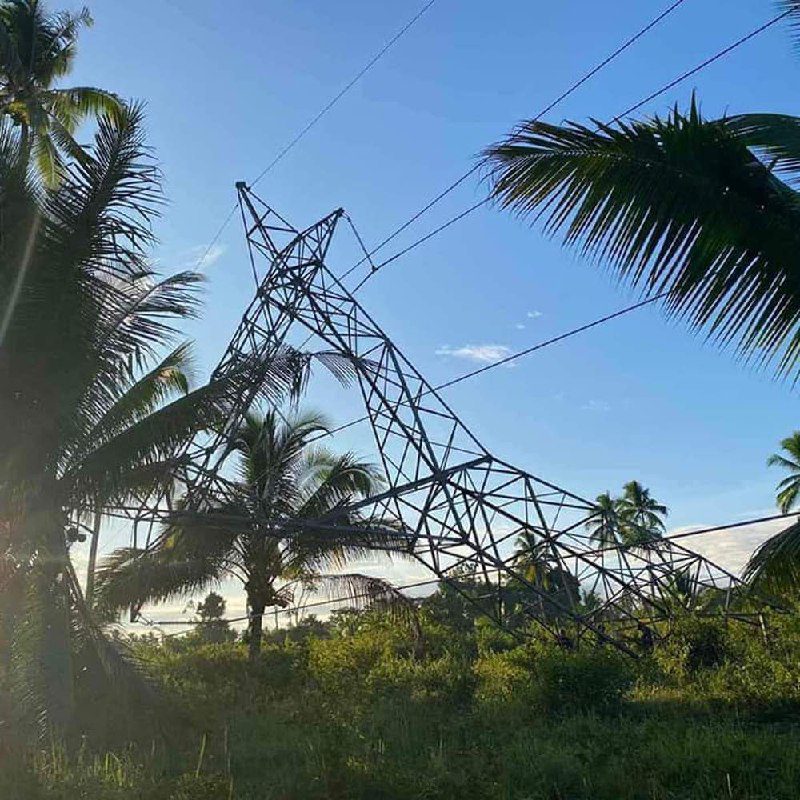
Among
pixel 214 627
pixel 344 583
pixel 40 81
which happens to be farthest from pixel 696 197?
pixel 214 627

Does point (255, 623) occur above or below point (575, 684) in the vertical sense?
above

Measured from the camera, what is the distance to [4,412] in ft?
32.7

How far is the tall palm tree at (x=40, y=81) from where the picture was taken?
767 inches

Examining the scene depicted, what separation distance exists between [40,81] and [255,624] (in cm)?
1628

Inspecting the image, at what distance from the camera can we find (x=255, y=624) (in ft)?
63.3

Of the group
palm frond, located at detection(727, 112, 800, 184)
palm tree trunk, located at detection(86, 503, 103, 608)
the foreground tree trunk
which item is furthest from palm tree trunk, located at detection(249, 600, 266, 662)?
palm frond, located at detection(727, 112, 800, 184)

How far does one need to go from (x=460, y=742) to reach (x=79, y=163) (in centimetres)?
921

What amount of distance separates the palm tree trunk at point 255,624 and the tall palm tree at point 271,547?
0.08ft

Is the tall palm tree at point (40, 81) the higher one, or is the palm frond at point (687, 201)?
the tall palm tree at point (40, 81)

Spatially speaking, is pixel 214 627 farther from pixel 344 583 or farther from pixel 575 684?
pixel 575 684

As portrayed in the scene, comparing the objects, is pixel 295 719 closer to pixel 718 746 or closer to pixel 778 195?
pixel 718 746

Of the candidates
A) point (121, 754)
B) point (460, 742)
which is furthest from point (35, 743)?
point (460, 742)

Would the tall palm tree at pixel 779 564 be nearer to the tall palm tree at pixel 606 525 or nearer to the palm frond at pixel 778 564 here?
the palm frond at pixel 778 564

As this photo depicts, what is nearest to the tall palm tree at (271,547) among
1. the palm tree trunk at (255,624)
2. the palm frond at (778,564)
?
the palm tree trunk at (255,624)
